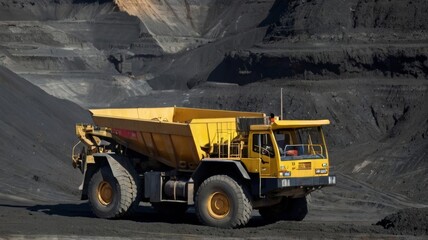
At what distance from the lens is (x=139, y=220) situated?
782 inches

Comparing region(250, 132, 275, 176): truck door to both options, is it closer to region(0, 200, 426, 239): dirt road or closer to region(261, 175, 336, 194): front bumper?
region(261, 175, 336, 194): front bumper

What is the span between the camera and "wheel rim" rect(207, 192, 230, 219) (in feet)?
59.9

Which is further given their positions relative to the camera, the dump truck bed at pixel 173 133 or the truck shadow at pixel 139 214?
the truck shadow at pixel 139 214

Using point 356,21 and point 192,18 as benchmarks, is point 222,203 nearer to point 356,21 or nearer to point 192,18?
point 356,21

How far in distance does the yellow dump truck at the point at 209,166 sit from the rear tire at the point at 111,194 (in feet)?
0.06

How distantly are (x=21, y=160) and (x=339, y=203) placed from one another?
8147mm

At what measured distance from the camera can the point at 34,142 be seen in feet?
99.3

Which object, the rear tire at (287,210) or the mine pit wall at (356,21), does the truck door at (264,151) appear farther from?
the mine pit wall at (356,21)

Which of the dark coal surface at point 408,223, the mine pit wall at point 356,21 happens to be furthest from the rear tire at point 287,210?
the mine pit wall at point 356,21

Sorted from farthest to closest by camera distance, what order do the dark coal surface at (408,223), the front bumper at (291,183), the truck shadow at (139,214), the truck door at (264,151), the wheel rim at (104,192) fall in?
1. the truck shadow at (139,214)
2. the wheel rim at (104,192)
3. the truck door at (264,151)
4. the front bumper at (291,183)
5. the dark coal surface at (408,223)

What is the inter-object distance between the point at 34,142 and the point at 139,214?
33.2 feet

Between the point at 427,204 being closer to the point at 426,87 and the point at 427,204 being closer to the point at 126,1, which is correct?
the point at 426,87

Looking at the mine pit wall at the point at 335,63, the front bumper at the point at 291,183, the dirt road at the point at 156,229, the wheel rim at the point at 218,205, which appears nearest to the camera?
the dirt road at the point at 156,229

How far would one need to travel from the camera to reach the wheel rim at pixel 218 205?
18.3 meters
